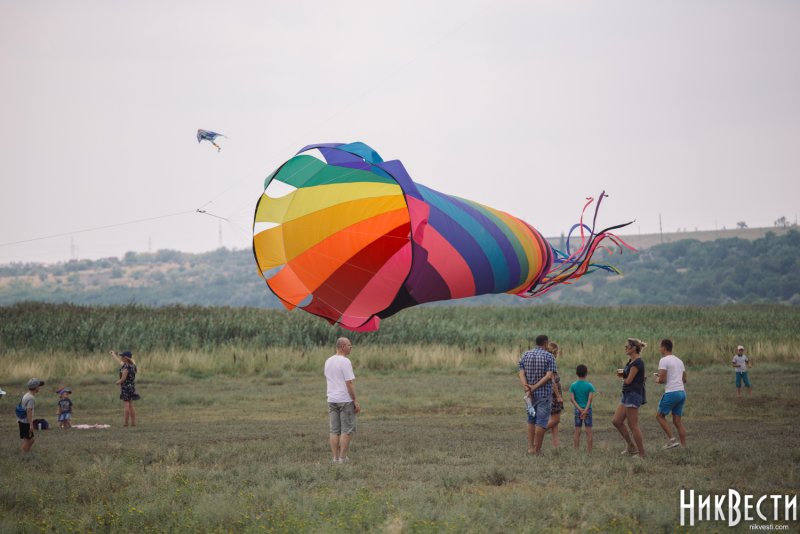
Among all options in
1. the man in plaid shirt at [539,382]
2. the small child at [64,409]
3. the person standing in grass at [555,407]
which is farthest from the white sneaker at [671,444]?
the small child at [64,409]

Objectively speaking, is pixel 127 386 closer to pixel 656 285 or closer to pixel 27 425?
pixel 27 425

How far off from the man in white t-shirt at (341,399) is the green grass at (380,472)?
17.2 inches

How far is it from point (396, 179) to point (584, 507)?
155 inches

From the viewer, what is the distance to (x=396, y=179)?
9.90m

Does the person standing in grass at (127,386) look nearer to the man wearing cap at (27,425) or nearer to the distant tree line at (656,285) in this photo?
the man wearing cap at (27,425)

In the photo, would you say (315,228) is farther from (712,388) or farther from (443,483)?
(712,388)

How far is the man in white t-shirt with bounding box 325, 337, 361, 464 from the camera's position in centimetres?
1185

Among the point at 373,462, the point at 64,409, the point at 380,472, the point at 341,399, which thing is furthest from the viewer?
the point at 64,409

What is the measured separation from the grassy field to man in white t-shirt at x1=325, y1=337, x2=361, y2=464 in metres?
0.38

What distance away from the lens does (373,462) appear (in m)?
12.1

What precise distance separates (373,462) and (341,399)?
991mm

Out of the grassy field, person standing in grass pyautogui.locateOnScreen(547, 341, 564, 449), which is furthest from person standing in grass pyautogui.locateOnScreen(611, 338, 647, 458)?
person standing in grass pyautogui.locateOnScreen(547, 341, 564, 449)

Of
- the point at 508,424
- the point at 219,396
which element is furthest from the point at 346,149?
the point at 219,396

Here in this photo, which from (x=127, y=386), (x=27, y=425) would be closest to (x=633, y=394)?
(x=27, y=425)
